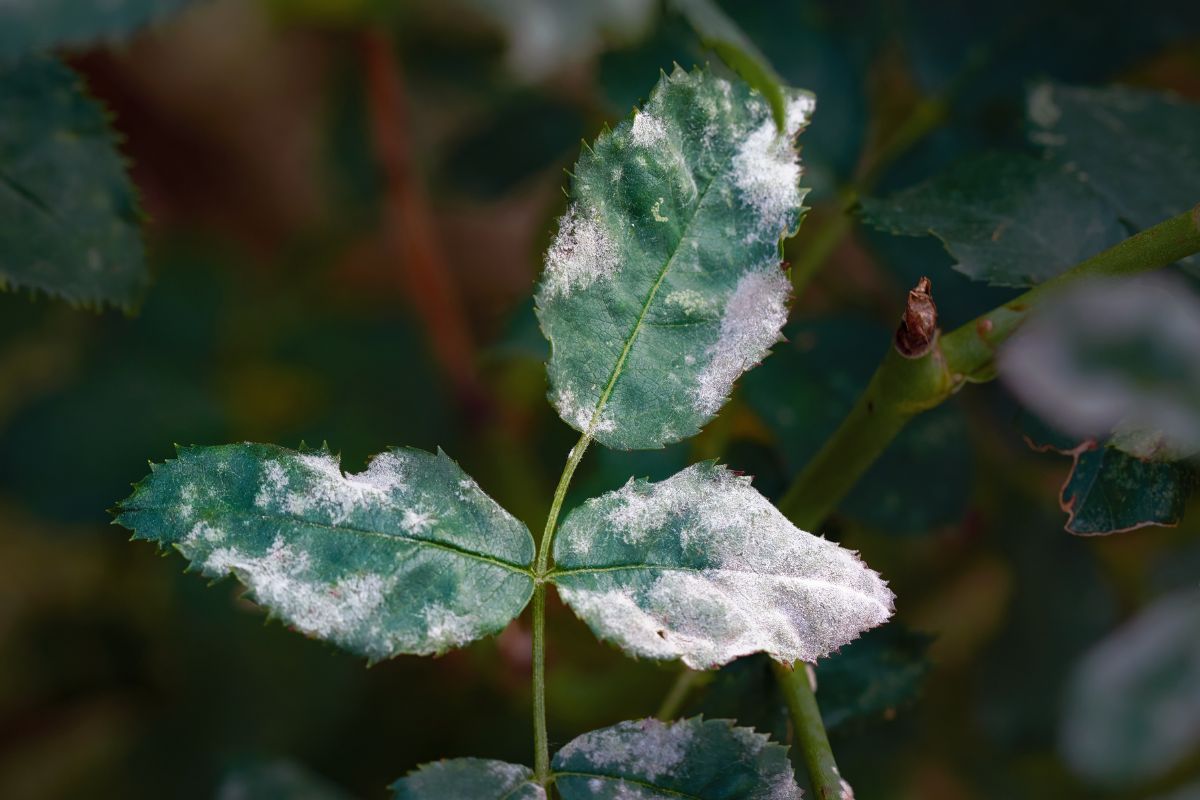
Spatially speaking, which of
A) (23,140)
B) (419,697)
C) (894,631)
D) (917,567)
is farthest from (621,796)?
(419,697)

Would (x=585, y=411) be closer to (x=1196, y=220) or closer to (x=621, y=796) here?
A: (x=621, y=796)

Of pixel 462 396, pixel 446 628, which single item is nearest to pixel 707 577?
pixel 446 628

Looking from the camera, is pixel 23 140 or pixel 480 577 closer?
pixel 480 577

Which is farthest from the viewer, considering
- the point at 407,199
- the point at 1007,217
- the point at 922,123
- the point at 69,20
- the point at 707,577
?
the point at 407,199

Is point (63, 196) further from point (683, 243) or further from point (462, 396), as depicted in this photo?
point (462, 396)

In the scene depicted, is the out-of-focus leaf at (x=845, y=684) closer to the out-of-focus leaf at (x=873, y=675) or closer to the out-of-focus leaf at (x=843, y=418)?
the out-of-focus leaf at (x=873, y=675)
